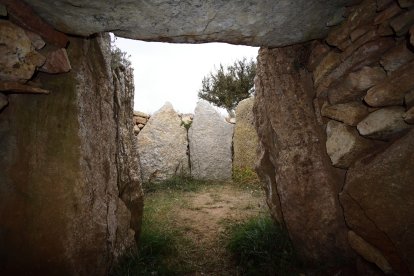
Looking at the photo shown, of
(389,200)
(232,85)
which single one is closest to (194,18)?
(389,200)

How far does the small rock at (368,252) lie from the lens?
186 cm

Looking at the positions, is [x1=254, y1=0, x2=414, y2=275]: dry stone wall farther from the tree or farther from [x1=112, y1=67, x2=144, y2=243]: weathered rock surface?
the tree

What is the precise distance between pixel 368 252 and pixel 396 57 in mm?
1318

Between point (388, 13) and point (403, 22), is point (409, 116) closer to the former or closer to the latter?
point (403, 22)

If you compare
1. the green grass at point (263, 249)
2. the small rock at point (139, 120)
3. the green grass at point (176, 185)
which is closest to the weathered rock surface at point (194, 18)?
the green grass at point (263, 249)

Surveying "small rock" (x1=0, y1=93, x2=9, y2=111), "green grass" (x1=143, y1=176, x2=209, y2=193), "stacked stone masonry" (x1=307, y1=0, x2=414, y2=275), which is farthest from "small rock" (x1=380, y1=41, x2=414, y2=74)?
"green grass" (x1=143, y1=176, x2=209, y2=193)

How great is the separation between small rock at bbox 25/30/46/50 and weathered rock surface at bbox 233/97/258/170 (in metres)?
5.55

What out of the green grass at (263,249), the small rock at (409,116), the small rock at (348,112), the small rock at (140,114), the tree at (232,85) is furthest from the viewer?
the tree at (232,85)

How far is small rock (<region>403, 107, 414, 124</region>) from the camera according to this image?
1.60 metres

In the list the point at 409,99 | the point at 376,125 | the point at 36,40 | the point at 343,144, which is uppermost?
the point at 36,40

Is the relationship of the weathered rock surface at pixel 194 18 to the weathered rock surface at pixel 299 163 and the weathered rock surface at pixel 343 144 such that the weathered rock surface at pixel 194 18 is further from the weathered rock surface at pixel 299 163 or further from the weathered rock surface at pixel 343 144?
the weathered rock surface at pixel 343 144

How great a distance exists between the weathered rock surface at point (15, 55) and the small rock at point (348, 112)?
2.18m

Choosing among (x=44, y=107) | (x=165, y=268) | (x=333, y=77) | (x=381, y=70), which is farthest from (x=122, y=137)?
(x=381, y=70)

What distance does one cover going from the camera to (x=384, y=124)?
177 centimetres
